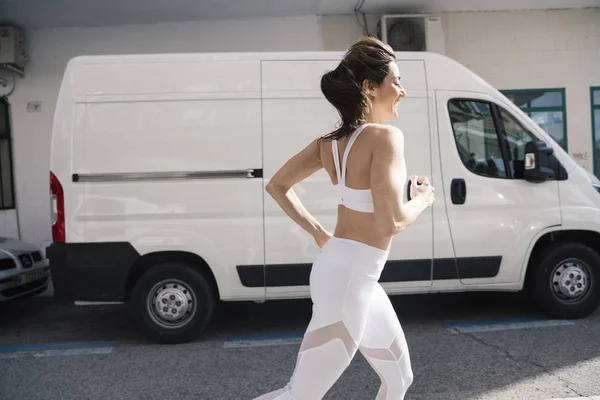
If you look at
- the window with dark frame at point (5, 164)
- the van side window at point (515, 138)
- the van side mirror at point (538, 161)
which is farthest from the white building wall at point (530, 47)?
the window with dark frame at point (5, 164)

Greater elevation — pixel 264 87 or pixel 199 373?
pixel 264 87

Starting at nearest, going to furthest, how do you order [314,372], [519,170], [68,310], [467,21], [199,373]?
[314,372] → [199,373] → [519,170] → [68,310] → [467,21]

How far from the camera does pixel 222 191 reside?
4.86 m

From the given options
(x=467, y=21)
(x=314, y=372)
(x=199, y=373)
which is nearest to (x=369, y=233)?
(x=314, y=372)

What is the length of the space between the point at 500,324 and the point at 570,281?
78 cm

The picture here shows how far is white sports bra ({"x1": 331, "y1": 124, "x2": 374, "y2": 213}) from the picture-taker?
6.55ft

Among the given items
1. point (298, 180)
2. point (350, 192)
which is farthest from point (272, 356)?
point (350, 192)

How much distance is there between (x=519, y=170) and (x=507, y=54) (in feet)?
18.8

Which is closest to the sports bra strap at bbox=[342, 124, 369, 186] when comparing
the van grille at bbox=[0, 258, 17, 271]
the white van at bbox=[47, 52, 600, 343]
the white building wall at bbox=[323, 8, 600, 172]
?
the white van at bbox=[47, 52, 600, 343]

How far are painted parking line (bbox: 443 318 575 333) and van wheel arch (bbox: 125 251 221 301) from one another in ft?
7.40

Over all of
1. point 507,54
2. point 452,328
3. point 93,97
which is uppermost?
point 507,54

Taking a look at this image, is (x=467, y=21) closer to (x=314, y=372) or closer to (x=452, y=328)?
(x=452, y=328)

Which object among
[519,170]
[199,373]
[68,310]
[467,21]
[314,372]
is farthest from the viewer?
[467,21]

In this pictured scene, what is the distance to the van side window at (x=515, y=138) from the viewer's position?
16.9 feet
